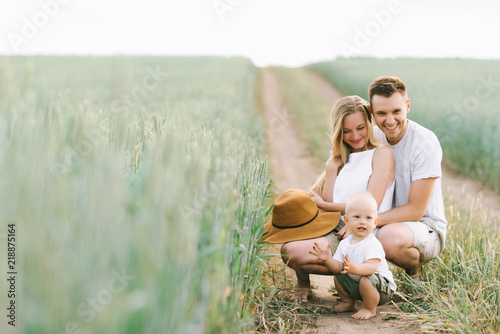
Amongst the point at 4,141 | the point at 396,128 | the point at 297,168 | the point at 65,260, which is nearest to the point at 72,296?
the point at 65,260

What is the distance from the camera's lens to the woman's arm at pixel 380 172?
2.93 m

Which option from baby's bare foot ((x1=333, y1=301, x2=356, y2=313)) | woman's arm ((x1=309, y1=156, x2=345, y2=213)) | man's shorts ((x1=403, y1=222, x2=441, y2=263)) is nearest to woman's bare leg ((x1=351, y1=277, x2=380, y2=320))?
baby's bare foot ((x1=333, y1=301, x2=356, y2=313))

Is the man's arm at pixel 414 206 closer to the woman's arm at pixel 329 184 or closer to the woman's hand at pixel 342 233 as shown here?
the woman's hand at pixel 342 233

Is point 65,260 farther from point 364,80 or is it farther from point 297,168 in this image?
point 364,80

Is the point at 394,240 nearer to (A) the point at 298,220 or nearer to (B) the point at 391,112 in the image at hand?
(A) the point at 298,220

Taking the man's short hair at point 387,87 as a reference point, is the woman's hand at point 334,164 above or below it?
below

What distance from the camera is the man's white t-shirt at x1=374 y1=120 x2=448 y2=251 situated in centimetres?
298

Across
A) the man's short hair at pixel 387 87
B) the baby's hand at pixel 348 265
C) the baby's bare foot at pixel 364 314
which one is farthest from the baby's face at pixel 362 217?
the man's short hair at pixel 387 87

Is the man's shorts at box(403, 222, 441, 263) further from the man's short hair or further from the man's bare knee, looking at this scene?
the man's short hair

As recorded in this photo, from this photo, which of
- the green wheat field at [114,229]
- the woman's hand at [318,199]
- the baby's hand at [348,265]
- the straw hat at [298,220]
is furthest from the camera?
the woman's hand at [318,199]

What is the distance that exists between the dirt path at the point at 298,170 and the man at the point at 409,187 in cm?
43

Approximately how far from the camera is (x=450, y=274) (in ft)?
9.73

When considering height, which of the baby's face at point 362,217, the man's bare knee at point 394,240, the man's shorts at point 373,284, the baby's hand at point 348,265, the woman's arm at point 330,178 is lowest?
the man's shorts at point 373,284

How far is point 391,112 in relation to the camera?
3.01 metres
